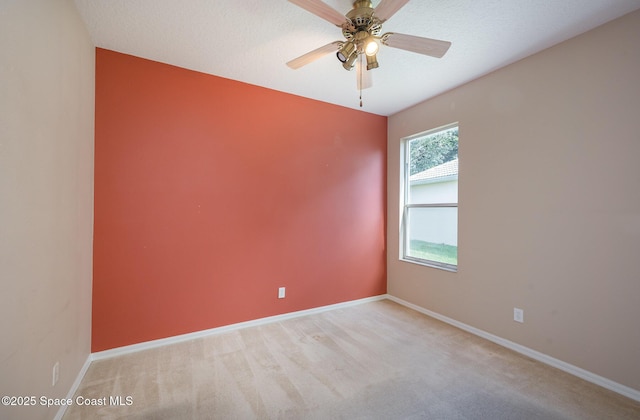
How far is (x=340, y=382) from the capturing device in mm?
1960

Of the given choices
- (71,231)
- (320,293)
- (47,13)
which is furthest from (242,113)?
(320,293)

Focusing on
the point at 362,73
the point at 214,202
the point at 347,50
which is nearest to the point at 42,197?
the point at 214,202

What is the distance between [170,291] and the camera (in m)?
2.52

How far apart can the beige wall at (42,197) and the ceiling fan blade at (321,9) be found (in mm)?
1308

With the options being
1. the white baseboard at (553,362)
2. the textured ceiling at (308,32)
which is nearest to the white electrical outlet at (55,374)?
the textured ceiling at (308,32)

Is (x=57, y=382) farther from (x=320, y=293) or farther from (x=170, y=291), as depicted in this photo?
(x=320, y=293)

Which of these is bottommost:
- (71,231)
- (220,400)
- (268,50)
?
(220,400)

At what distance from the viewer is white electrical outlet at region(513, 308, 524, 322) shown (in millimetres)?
2395

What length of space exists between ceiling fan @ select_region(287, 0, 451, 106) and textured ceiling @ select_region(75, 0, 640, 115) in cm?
25

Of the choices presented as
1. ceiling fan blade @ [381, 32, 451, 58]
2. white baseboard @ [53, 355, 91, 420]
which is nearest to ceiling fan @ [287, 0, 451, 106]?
ceiling fan blade @ [381, 32, 451, 58]

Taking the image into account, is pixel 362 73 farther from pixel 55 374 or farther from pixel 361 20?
pixel 55 374

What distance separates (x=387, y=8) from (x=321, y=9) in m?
0.39

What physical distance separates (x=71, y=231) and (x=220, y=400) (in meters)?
1.55

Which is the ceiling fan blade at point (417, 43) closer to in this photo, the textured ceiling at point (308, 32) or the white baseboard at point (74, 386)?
the textured ceiling at point (308, 32)
